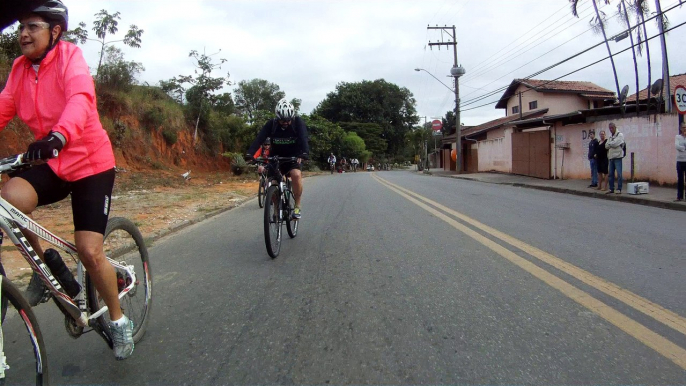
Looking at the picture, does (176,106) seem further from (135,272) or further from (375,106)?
(375,106)

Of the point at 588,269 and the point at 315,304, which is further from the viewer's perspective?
the point at 588,269

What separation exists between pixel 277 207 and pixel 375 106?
57.5 meters

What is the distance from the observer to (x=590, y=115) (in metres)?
16.5

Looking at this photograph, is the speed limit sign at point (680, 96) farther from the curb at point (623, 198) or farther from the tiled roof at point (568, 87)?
the tiled roof at point (568, 87)

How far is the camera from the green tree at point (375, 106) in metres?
61.0

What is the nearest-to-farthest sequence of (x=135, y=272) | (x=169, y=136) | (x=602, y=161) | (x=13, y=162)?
(x=13, y=162) < (x=135, y=272) < (x=602, y=161) < (x=169, y=136)

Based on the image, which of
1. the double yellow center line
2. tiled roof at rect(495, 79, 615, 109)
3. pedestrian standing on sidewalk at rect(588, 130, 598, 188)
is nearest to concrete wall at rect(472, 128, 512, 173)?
tiled roof at rect(495, 79, 615, 109)

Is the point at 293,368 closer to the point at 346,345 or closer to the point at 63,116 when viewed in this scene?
the point at 346,345

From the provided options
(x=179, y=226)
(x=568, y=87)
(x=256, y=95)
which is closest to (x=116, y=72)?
(x=179, y=226)

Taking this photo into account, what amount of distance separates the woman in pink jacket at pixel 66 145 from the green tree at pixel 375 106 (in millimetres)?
59006

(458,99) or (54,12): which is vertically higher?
(458,99)

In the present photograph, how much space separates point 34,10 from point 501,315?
326cm

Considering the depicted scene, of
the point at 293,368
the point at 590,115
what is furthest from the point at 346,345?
the point at 590,115

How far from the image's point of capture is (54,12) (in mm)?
2256
